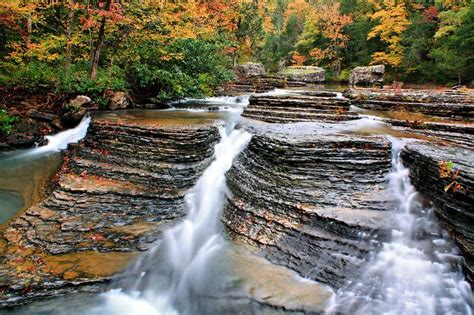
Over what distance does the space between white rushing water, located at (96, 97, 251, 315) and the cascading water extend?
2.26 m

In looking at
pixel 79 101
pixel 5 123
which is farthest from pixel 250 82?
pixel 5 123

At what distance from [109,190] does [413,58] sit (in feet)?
81.5

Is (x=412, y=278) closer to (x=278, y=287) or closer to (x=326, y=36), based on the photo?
(x=278, y=287)

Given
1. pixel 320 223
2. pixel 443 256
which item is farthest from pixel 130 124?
pixel 443 256

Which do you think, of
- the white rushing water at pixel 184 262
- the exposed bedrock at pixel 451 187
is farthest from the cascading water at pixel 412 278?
the white rushing water at pixel 184 262

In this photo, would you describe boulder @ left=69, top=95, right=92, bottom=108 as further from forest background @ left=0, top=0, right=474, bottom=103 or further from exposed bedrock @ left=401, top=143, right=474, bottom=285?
exposed bedrock @ left=401, top=143, right=474, bottom=285

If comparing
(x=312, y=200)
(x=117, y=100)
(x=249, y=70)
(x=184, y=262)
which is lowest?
(x=184, y=262)

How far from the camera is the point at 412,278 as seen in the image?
4602mm

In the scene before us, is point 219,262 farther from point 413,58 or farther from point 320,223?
point 413,58

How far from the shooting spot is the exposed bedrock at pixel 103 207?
4875mm

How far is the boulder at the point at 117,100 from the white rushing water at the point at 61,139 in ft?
4.71

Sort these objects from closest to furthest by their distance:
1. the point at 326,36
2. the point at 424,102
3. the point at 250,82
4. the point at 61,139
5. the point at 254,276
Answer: the point at 254,276 → the point at 61,139 → the point at 424,102 → the point at 250,82 → the point at 326,36

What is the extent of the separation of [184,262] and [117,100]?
833cm

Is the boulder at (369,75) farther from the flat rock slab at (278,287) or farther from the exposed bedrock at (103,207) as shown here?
the flat rock slab at (278,287)
